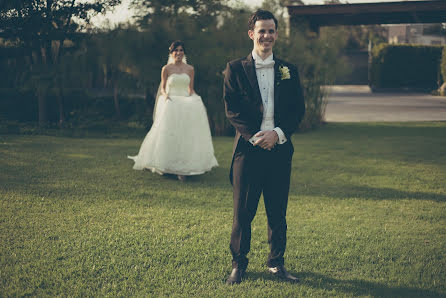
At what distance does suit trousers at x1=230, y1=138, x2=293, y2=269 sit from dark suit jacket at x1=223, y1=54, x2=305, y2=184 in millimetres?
163

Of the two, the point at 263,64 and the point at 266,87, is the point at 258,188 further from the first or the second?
the point at 263,64

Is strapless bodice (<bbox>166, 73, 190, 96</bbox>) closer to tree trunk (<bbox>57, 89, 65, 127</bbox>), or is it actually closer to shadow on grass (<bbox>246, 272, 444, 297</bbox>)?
shadow on grass (<bbox>246, 272, 444, 297</bbox>)

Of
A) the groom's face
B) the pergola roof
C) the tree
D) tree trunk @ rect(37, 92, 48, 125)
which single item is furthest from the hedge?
the groom's face

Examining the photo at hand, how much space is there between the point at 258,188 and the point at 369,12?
591 inches

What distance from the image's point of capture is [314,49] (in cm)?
1511

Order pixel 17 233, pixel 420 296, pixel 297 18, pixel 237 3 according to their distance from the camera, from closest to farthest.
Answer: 1. pixel 420 296
2. pixel 17 233
3. pixel 297 18
4. pixel 237 3

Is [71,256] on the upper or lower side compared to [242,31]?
lower

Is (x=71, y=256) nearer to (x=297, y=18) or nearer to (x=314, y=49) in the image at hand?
(x=314, y=49)

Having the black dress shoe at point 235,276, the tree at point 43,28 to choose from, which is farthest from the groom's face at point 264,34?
the tree at point 43,28

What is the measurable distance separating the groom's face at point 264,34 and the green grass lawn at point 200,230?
192 cm

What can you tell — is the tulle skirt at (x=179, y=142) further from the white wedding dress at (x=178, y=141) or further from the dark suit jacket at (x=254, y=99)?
the dark suit jacket at (x=254, y=99)

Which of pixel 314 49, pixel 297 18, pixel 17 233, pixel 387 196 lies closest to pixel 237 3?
pixel 297 18

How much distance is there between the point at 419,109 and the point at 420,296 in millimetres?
18845

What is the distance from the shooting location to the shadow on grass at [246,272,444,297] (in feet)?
11.8
